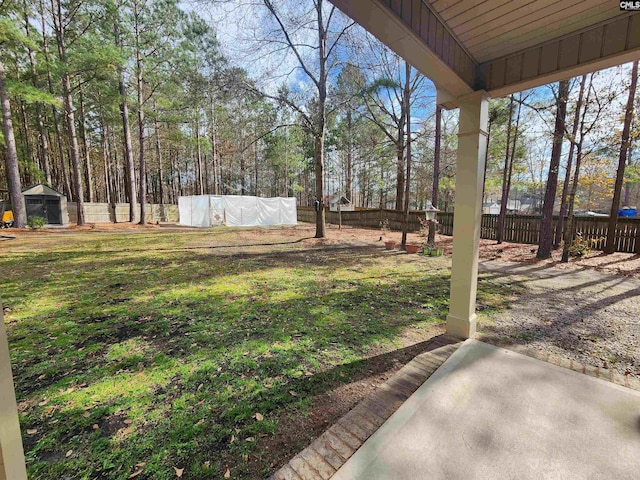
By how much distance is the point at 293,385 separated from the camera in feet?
7.16

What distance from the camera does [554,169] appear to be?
6.89 m

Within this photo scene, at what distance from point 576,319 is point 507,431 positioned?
2.86m

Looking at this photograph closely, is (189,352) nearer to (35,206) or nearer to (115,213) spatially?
(35,206)

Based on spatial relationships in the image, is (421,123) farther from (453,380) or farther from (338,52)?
(453,380)

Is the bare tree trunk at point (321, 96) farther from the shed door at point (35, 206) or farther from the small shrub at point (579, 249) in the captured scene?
the shed door at point (35, 206)

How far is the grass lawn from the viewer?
1615 mm

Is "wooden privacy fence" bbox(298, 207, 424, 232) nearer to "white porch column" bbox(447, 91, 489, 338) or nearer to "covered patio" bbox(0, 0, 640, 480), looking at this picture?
"white porch column" bbox(447, 91, 489, 338)

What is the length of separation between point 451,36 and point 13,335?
5196 mm

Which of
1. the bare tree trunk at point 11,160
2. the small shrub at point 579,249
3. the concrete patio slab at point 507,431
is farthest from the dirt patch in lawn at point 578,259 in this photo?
the bare tree trunk at point 11,160

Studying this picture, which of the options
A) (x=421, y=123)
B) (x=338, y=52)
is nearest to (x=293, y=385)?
(x=338, y=52)

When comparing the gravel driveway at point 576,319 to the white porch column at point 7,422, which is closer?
the white porch column at point 7,422

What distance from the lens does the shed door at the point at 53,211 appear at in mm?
14023

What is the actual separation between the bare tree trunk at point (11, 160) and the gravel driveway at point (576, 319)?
16.4 m

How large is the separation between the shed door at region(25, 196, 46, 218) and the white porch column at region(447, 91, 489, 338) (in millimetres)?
19335
